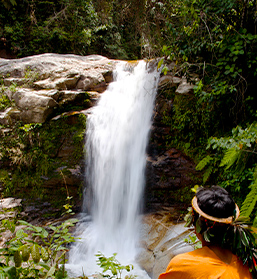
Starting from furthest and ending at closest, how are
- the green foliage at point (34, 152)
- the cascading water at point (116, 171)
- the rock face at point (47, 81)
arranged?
the rock face at point (47, 81)
the green foliage at point (34, 152)
the cascading water at point (116, 171)

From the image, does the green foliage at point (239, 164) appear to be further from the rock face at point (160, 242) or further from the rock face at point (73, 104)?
the rock face at point (160, 242)

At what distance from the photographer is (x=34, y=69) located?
24.7ft

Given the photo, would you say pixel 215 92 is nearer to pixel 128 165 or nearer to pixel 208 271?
pixel 128 165

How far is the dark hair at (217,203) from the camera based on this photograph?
1305 mm

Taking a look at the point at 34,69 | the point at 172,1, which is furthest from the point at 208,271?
the point at 34,69

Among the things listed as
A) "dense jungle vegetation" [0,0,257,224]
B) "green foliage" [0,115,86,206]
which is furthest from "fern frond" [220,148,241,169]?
"green foliage" [0,115,86,206]

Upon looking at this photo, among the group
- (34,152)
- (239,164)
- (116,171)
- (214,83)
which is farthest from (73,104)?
(239,164)

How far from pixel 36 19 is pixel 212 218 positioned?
13.6 meters

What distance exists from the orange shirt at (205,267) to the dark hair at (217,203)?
0.79 feet

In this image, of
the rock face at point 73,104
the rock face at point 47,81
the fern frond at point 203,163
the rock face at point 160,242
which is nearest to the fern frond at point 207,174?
the fern frond at point 203,163

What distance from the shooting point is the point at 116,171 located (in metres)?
5.79

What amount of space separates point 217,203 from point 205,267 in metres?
0.37

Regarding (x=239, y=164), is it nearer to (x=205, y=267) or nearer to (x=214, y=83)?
(x=214, y=83)

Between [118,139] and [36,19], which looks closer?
[118,139]
